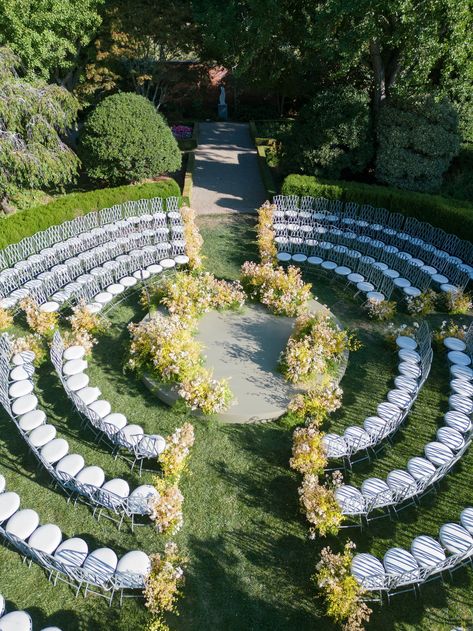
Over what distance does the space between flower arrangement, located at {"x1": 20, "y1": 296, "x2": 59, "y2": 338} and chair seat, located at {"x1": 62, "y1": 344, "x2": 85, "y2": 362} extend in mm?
1480

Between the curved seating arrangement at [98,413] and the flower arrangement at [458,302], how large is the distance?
35.8 ft

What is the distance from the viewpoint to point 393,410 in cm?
1185

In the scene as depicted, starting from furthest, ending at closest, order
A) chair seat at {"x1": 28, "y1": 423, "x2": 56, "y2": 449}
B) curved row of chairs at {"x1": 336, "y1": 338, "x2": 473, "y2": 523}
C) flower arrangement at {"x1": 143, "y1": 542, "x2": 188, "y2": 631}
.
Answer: chair seat at {"x1": 28, "y1": 423, "x2": 56, "y2": 449}, curved row of chairs at {"x1": 336, "y1": 338, "x2": 473, "y2": 523}, flower arrangement at {"x1": 143, "y1": 542, "x2": 188, "y2": 631}

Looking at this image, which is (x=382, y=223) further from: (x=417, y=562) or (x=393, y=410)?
(x=417, y=562)

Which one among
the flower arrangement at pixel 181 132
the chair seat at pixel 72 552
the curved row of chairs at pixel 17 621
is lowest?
the curved row of chairs at pixel 17 621

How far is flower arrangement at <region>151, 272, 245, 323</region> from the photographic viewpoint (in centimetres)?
1462

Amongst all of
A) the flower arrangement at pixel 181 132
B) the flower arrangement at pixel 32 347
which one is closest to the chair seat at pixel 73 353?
the flower arrangement at pixel 32 347

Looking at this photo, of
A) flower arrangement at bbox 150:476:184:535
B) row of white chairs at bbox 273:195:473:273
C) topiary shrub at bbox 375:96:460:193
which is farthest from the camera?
topiary shrub at bbox 375:96:460:193

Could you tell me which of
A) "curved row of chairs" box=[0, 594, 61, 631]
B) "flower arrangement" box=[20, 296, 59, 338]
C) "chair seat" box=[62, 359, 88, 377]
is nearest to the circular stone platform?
"chair seat" box=[62, 359, 88, 377]

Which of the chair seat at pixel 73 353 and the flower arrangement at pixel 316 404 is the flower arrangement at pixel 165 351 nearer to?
the chair seat at pixel 73 353

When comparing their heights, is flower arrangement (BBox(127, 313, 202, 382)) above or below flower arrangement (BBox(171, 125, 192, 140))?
below

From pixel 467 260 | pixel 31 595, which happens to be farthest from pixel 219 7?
pixel 31 595

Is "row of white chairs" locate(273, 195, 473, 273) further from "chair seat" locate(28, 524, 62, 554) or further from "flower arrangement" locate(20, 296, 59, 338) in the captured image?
"chair seat" locate(28, 524, 62, 554)

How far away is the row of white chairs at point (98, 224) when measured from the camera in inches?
676
